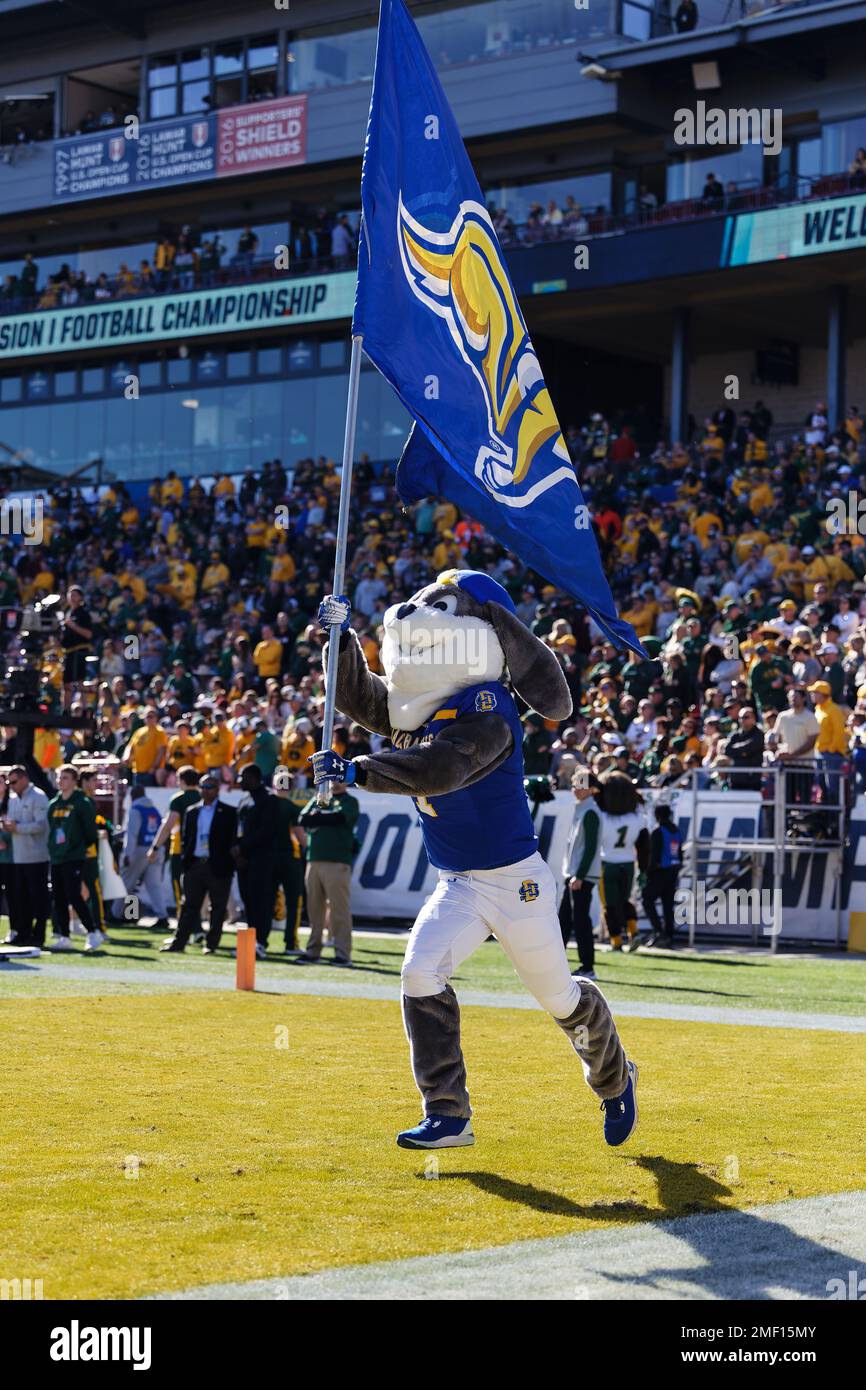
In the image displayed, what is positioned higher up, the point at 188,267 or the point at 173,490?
the point at 188,267

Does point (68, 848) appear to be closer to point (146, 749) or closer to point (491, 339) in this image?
point (146, 749)

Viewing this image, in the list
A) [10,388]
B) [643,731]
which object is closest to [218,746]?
[643,731]

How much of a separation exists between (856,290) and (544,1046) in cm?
2560

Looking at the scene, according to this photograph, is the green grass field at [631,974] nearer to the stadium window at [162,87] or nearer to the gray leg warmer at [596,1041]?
the gray leg warmer at [596,1041]

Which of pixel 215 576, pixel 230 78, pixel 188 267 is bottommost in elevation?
pixel 215 576

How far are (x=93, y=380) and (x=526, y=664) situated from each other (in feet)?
123

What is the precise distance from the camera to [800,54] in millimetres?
33312

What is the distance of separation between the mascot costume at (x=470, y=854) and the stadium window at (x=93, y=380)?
37.1 m

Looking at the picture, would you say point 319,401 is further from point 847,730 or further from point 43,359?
point 847,730

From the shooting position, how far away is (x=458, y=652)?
23.1 ft

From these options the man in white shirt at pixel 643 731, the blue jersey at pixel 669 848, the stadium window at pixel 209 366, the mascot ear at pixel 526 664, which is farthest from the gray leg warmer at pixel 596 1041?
the stadium window at pixel 209 366

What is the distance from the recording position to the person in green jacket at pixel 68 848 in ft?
57.4

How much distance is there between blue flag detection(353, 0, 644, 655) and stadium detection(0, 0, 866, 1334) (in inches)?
1.0
